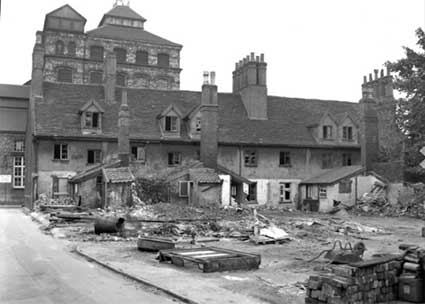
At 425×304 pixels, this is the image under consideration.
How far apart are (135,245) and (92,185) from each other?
1916cm

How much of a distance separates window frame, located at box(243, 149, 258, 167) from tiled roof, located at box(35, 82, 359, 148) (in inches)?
35.6

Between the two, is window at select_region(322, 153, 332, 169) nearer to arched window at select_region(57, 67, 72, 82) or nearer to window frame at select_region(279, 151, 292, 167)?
window frame at select_region(279, 151, 292, 167)

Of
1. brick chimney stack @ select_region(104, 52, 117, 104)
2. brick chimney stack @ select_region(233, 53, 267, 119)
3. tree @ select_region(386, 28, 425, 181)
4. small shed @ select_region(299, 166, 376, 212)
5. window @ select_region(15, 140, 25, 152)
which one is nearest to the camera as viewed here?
tree @ select_region(386, 28, 425, 181)

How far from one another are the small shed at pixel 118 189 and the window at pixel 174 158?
25.7 ft

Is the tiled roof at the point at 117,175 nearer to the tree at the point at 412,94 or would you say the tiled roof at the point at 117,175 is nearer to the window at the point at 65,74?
the tree at the point at 412,94

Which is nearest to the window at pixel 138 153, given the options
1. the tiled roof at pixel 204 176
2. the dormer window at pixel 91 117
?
the dormer window at pixel 91 117

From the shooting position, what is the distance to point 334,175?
45.0m

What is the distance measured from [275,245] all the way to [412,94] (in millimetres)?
7475

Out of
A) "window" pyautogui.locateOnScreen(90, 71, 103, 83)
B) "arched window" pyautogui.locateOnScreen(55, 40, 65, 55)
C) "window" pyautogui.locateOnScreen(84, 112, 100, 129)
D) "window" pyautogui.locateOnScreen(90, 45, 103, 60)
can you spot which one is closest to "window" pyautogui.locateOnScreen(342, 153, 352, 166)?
"window" pyautogui.locateOnScreen(84, 112, 100, 129)

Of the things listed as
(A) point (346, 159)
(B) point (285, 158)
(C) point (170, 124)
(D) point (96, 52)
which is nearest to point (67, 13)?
(D) point (96, 52)

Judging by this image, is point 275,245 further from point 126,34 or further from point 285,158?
point 126,34

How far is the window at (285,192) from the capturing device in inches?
1875

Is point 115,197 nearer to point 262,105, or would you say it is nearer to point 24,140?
point 262,105

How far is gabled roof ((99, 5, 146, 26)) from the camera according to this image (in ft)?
221
